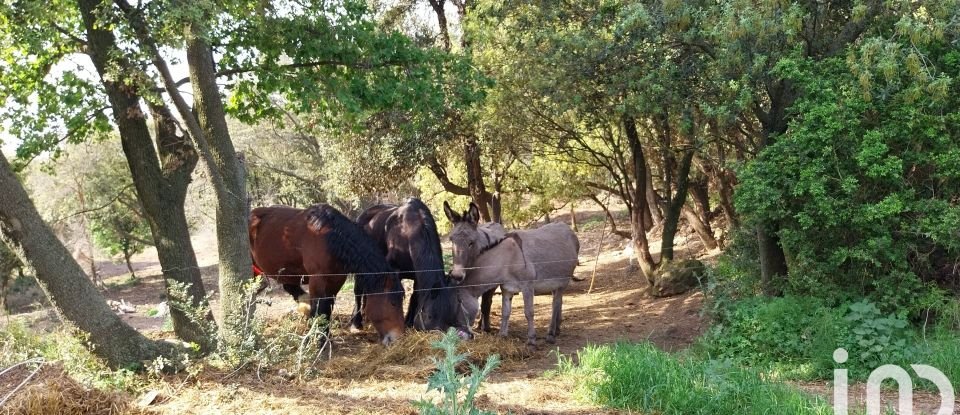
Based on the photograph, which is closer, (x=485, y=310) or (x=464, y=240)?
(x=464, y=240)

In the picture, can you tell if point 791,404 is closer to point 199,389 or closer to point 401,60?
point 199,389

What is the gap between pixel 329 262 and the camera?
29.8 ft

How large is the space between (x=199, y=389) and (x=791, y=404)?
4.62 meters

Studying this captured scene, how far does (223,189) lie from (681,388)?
4.73m

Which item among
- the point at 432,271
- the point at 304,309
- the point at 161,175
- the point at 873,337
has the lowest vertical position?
the point at 873,337

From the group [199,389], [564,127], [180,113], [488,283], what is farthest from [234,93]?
[564,127]

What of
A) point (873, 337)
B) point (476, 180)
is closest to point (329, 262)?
point (873, 337)

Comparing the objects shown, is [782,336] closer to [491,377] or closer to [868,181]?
[868,181]

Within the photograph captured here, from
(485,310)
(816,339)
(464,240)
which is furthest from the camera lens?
(485,310)

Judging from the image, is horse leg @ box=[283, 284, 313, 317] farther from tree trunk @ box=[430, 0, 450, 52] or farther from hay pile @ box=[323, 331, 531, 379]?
tree trunk @ box=[430, 0, 450, 52]

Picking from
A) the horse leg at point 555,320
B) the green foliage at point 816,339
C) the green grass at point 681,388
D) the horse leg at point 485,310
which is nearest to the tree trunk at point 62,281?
the green grass at point 681,388

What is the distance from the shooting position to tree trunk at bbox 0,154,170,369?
5680 mm

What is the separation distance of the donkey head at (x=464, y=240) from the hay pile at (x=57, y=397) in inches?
A: 179

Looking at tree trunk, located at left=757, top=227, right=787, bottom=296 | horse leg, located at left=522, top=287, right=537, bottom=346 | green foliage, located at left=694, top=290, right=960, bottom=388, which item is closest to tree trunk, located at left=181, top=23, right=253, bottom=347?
horse leg, located at left=522, top=287, right=537, bottom=346
